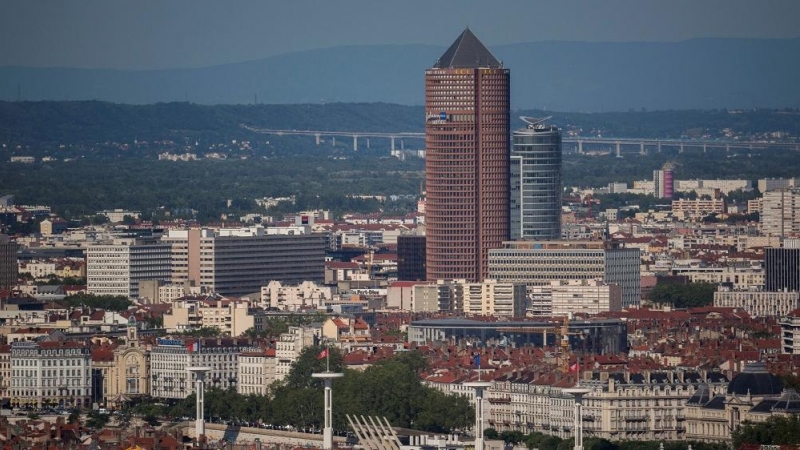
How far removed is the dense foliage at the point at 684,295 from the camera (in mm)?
124188

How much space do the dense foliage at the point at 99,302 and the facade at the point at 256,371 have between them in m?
24.5

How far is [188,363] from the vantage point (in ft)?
305

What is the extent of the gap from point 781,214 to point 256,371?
259ft

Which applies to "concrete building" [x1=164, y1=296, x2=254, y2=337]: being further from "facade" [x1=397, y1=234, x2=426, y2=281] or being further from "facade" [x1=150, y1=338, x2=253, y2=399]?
"facade" [x1=397, y1=234, x2=426, y2=281]

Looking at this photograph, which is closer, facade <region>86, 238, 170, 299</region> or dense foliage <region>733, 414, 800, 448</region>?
dense foliage <region>733, 414, 800, 448</region>

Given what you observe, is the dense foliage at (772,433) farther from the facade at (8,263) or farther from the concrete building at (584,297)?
the facade at (8,263)

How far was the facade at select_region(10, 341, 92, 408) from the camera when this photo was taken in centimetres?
9206

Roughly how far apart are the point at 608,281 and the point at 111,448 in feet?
202

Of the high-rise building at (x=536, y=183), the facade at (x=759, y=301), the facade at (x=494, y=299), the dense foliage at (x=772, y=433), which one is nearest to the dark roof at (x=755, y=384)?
the dense foliage at (x=772, y=433)

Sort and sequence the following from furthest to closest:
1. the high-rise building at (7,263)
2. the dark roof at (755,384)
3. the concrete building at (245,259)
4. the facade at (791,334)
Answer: the high-rise building at (7,263) → the concrete building at (245,259) → the facade at (791,334) → the dark roof at (755,384)

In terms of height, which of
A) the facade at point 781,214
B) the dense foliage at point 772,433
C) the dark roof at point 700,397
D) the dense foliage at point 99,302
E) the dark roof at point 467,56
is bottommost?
the dense foliage at point 772,433

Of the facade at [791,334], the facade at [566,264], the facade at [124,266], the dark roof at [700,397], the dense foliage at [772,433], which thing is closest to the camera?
the dense foliage at [772,433]

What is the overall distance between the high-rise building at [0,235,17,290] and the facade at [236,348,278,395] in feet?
140

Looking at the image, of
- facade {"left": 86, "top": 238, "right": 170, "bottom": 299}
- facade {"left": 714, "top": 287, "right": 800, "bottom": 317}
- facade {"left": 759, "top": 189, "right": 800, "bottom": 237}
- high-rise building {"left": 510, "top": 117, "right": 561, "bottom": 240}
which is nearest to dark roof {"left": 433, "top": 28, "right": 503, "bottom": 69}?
high-rise building {"left": 510, "top": 117, "right": 561, "bottom": 240}
